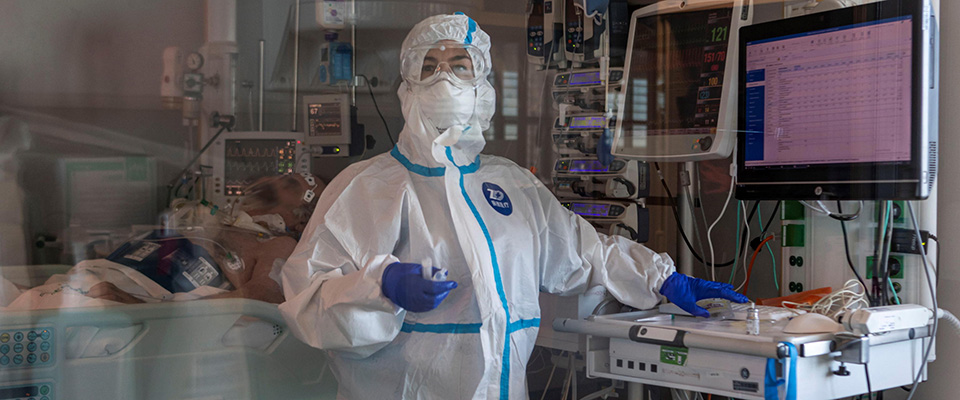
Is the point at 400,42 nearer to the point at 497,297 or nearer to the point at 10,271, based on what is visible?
the point at 497,297

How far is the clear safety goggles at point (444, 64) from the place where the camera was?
1699 mm

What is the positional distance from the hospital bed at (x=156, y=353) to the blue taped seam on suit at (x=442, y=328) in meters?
0.25

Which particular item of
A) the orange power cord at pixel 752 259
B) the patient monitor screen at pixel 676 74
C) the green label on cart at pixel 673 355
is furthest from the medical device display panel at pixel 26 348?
the orange power cord at pixel 752 259

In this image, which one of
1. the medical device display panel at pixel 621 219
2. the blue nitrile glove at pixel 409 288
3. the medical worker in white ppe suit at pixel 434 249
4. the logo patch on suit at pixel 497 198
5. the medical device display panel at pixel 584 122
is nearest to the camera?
the blue nitrile glove at pixel 409 288

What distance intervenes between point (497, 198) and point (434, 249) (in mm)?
235

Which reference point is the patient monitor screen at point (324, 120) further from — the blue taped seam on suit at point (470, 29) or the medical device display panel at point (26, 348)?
the medical device display panel at point (26, 348)

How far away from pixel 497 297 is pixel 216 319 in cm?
71

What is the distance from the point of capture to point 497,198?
71.6 inches

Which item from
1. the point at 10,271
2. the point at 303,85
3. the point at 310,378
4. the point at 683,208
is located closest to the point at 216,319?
the point at 310,378

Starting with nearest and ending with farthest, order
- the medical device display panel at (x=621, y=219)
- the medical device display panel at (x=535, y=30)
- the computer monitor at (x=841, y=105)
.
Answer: the computer monitor at (x=841, y=105) → the medical device display panel at (x=535, y=30) → the medical device display panel at (x=621, y=219)

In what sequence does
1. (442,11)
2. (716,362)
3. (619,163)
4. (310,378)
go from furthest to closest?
(619,163), (310,378), (442,11), (716,362)

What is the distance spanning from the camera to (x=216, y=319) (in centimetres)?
188

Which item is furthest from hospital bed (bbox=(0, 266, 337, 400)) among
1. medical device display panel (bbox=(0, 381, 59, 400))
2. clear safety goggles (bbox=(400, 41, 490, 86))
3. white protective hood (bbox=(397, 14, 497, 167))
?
clear safety goggles (bbox=(400, 41, 490, 86))

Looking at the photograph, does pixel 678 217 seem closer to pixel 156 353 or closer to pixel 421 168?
pixel 421 168
